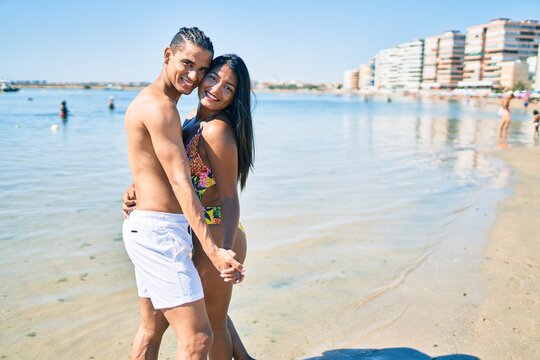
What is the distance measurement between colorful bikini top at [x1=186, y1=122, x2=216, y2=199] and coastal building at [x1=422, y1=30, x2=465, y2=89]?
156800mm

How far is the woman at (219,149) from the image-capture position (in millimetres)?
2496

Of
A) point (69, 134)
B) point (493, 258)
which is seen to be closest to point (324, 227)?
point (493, 258)

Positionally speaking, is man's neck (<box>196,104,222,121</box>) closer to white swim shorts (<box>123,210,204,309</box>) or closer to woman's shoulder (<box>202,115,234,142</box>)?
woman's shoulder (<box>202,115,234,142</box>)

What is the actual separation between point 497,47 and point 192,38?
5835 inches

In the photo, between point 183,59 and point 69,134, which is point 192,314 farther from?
point 69,134

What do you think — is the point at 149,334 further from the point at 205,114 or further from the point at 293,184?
the point at 293,184

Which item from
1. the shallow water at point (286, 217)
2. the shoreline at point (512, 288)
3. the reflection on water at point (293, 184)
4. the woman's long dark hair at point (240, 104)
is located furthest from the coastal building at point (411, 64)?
the woman's long dark hair at point (240, 104)

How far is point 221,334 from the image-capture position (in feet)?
9.33

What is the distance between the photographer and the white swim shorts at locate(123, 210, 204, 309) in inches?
91.4

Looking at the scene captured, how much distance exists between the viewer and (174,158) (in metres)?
2.27

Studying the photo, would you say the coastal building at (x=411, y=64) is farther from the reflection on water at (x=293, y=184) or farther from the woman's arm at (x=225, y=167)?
the woman's arm at (x=225, y=167)

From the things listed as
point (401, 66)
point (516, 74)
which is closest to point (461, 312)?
point (516, 74)

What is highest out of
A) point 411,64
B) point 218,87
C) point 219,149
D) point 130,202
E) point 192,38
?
point 192,38

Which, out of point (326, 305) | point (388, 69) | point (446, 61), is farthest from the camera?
point (388, 69)
